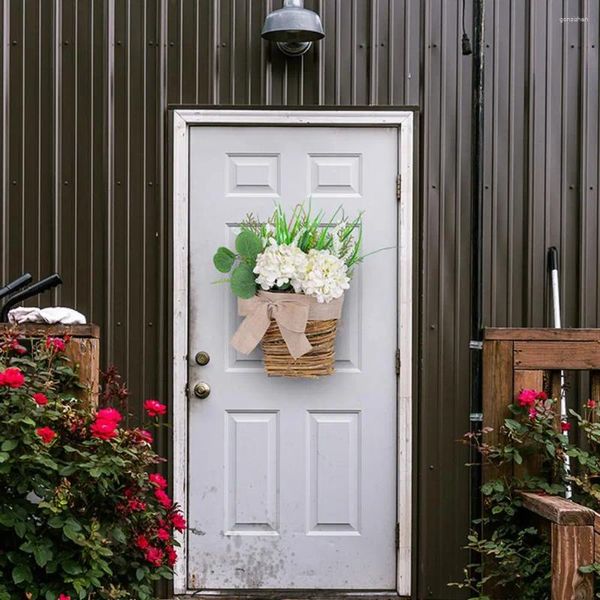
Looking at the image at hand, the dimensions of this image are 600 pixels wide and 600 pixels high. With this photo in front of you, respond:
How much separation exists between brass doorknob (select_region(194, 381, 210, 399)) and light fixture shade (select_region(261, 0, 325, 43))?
147cm

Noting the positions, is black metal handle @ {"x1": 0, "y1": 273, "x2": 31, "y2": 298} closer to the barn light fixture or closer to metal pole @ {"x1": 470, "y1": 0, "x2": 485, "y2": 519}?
the barn light fixture

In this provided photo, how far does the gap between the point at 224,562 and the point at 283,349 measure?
0.95 meters

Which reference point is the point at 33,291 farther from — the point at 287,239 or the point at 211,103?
the point at 211,103

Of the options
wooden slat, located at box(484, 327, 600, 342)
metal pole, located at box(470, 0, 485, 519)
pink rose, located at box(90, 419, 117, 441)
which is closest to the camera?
Answer: pink rose, located at box(90, 419, 117, 441)

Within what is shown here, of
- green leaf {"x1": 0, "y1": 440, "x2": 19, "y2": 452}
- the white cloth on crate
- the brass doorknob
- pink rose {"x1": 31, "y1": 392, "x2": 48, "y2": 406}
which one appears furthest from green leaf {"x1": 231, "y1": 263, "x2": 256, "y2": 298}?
green leaf {"x1": 0, "y1": 440, "x2": 19, "y2": 452}

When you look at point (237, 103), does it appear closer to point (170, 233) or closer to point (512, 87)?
point (170, 233)

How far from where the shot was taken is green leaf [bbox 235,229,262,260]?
4121 millimetres

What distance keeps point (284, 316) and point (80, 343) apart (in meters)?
1.18

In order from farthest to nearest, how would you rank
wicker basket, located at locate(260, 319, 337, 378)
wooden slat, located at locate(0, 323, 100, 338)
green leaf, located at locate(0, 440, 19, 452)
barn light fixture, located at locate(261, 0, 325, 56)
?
wicker basket, located at locate(260, 319, 337, 378) < barn light fixture, located at locate(261, 0, 325, 56) < wooden slat, located at locate(0, 323, 100, 338) < green leaf, located at locate(0, 440, 19, 452)

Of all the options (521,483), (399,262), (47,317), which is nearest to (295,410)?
(399,262)

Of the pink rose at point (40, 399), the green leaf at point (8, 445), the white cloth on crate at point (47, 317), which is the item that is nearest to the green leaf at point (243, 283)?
the white cloth on crate at point (47, 317)

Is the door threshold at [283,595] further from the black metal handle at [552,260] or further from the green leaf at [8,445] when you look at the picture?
the green leaf at [8,445]

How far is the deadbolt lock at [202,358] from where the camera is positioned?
4301 millimetres

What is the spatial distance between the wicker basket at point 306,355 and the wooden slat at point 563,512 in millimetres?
1375
